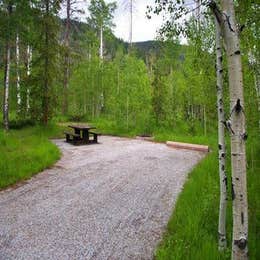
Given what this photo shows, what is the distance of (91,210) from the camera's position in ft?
17.3

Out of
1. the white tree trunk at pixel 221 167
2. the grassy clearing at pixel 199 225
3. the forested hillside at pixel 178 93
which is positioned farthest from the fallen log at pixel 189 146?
the white tree trunk at pixel 221 167

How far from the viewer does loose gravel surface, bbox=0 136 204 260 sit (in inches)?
154

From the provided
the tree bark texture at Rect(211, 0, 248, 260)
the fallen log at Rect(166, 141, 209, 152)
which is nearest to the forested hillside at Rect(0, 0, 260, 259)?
the tree bark texture at Rect(211, 0, 248, 260)

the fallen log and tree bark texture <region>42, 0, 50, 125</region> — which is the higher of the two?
tree bark texture <region>42, 0, 50, 125</region>

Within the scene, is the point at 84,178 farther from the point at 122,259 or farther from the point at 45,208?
the point at 122,259

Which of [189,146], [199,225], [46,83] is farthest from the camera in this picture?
[46,83]

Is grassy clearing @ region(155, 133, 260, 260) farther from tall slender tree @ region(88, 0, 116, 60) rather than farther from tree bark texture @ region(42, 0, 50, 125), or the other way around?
tall slender tree @ region(88, 0, 116, 60)

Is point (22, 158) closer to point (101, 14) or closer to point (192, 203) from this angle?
point (192, 203)

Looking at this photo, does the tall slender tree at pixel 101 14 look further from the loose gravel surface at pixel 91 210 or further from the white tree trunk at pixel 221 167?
the white tree trunk at pixel 221 167

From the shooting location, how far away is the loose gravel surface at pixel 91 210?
12.8 ft

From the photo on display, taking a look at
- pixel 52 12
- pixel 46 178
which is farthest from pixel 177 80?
pixel 46 178

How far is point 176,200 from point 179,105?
19422mm

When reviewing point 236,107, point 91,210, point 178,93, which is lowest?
point 91,210

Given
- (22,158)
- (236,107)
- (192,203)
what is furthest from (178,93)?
(236,107)
